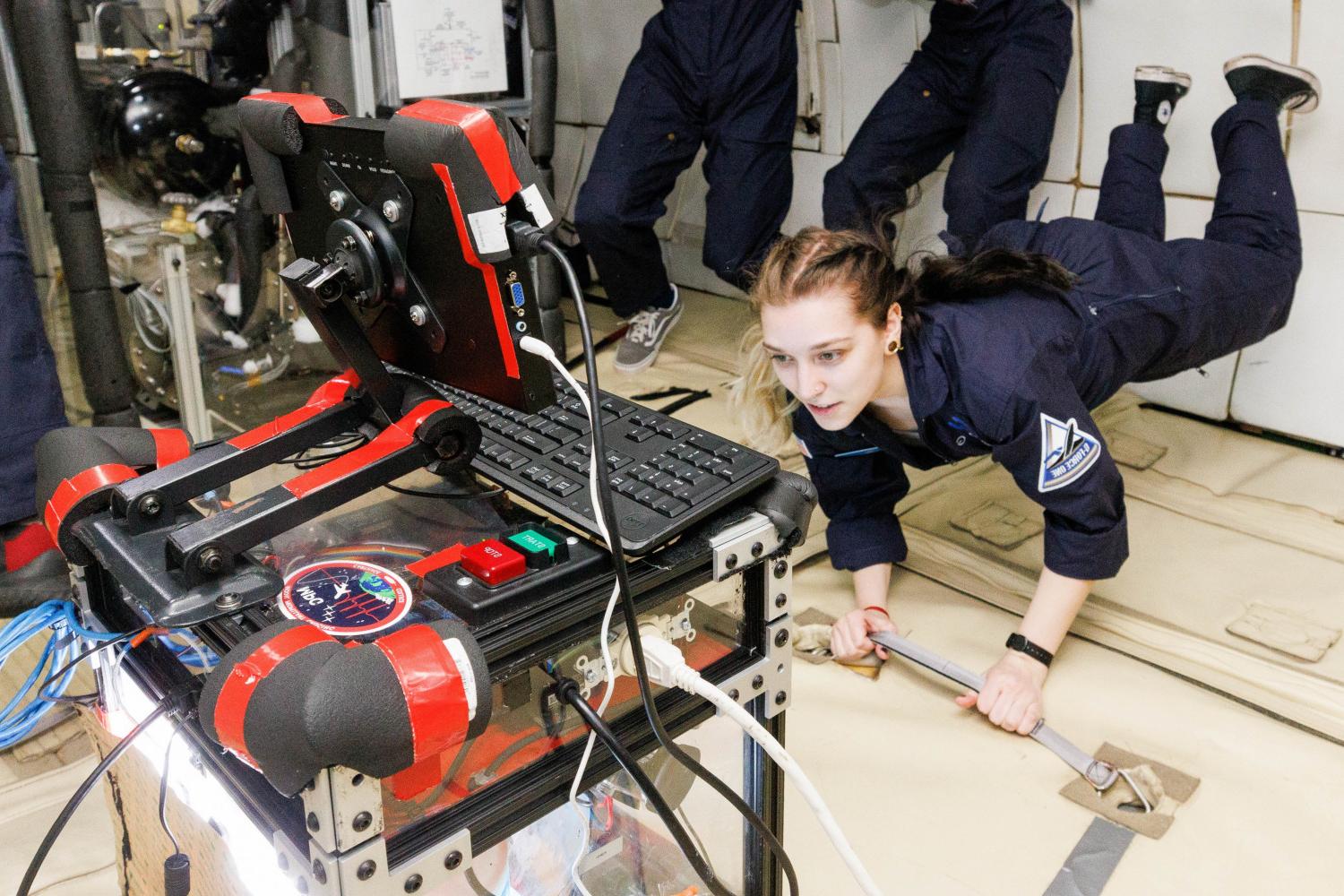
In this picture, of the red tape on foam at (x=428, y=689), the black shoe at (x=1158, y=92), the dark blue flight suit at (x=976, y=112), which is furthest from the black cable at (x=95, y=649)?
the black shoe at (x=1158, y=92)

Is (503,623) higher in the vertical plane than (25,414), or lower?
higher

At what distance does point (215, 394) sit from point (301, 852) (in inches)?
84.9

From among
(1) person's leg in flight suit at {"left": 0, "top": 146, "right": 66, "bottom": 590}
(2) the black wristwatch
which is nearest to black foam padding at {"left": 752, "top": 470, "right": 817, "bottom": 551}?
(2) the black wristwatch

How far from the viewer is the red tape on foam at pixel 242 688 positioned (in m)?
0.70

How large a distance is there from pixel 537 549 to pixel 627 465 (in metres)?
0.15

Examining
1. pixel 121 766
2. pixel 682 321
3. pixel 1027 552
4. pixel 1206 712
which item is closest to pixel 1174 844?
pixel 1206 712

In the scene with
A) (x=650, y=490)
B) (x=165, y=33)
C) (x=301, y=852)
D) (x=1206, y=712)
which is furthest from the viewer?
(x=165, y=33)

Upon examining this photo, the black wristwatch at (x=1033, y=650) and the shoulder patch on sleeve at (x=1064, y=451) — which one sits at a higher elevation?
the shoulder patch on sleeve at (x=1064, y=451)

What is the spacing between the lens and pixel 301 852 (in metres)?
0.76

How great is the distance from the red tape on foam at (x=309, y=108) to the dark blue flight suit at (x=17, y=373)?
1.31 m

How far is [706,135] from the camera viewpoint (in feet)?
9.77

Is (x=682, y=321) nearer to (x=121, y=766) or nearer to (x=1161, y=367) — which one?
(x=1161, y=367)

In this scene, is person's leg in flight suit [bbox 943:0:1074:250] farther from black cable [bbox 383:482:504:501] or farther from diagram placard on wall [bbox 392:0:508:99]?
black cable [bbox 383:482:504:501]

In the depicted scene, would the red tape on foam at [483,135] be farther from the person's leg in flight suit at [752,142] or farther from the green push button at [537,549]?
the person's leg in flight suit at [752,142]
